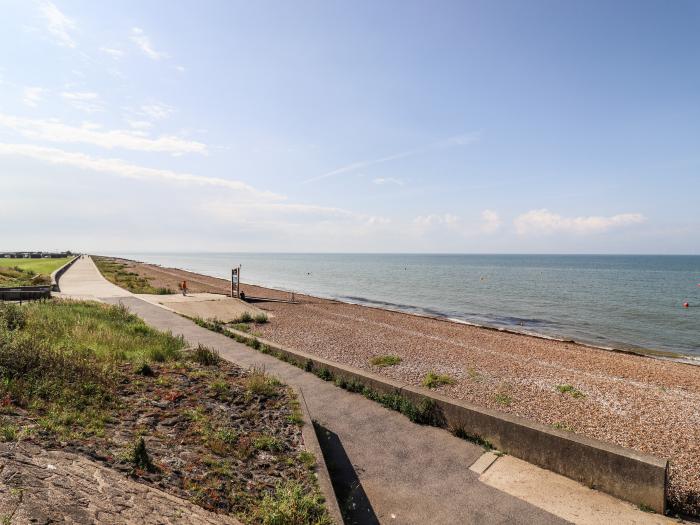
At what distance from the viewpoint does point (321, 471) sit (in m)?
5.70

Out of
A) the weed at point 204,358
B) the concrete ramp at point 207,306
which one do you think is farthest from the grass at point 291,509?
the concrete ramp at point 207,306

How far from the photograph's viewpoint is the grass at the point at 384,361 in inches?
552

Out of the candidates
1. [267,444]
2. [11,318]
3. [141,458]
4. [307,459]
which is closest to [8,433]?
[141,458]

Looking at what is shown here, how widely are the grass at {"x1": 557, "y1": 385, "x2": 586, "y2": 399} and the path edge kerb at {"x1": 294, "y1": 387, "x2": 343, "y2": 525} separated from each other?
8257 millimetres

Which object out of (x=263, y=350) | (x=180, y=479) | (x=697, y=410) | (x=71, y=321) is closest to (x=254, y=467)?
(x=180, y=479)

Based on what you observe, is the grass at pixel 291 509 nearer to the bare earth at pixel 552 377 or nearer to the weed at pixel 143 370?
the weed at pixel 143 370

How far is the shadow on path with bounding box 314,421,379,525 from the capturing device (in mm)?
5312

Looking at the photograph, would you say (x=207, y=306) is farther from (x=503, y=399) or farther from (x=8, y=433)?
(x=8, y=433)

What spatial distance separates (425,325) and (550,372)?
12219 mm

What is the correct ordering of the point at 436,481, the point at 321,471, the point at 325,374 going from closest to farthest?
the point at 321,471, the point at 436,481, the point at 325,374

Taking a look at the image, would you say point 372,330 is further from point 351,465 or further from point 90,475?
point 90,475

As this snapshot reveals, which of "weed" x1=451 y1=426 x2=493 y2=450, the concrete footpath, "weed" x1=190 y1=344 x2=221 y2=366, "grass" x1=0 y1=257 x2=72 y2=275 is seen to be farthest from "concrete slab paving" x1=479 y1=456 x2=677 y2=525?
"grass" x1=0 y1=257 x2=72 y2=275

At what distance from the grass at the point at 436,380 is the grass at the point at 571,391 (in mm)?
3258

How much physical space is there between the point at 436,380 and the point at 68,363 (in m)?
9.56
